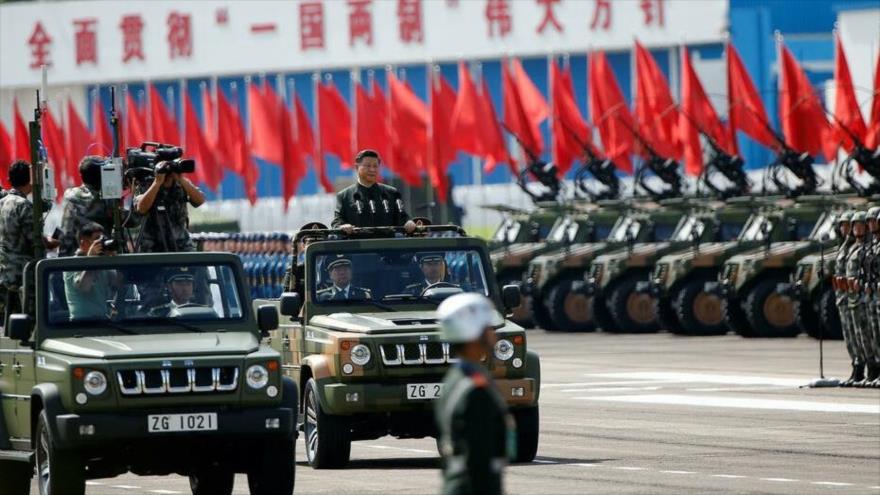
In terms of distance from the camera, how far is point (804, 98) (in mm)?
39469

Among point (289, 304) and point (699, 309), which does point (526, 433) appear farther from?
point (699, 309)

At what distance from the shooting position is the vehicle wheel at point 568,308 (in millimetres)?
38031

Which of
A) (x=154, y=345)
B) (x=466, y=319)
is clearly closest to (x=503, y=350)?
(x=154, y=345)

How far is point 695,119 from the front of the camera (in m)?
42.9

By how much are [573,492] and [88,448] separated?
10.2 ft

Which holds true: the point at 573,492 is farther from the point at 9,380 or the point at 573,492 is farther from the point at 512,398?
the point at 9,380

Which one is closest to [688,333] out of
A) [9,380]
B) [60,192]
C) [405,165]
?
[405,165]

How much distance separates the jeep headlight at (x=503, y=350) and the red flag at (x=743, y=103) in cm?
2557

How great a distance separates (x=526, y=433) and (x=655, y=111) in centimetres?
2903

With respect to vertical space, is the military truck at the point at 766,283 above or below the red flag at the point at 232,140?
below

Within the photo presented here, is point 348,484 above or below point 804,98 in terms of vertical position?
below

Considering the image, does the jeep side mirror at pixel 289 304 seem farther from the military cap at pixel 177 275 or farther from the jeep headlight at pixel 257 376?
the jeep headlight at pixel 257 376

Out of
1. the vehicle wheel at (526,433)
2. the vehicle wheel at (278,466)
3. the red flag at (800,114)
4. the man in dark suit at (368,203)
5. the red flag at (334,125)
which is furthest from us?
the red flag at (334,125)

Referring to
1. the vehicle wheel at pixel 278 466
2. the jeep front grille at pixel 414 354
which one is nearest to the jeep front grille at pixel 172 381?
the vehicle wheel at pixel 278 466
